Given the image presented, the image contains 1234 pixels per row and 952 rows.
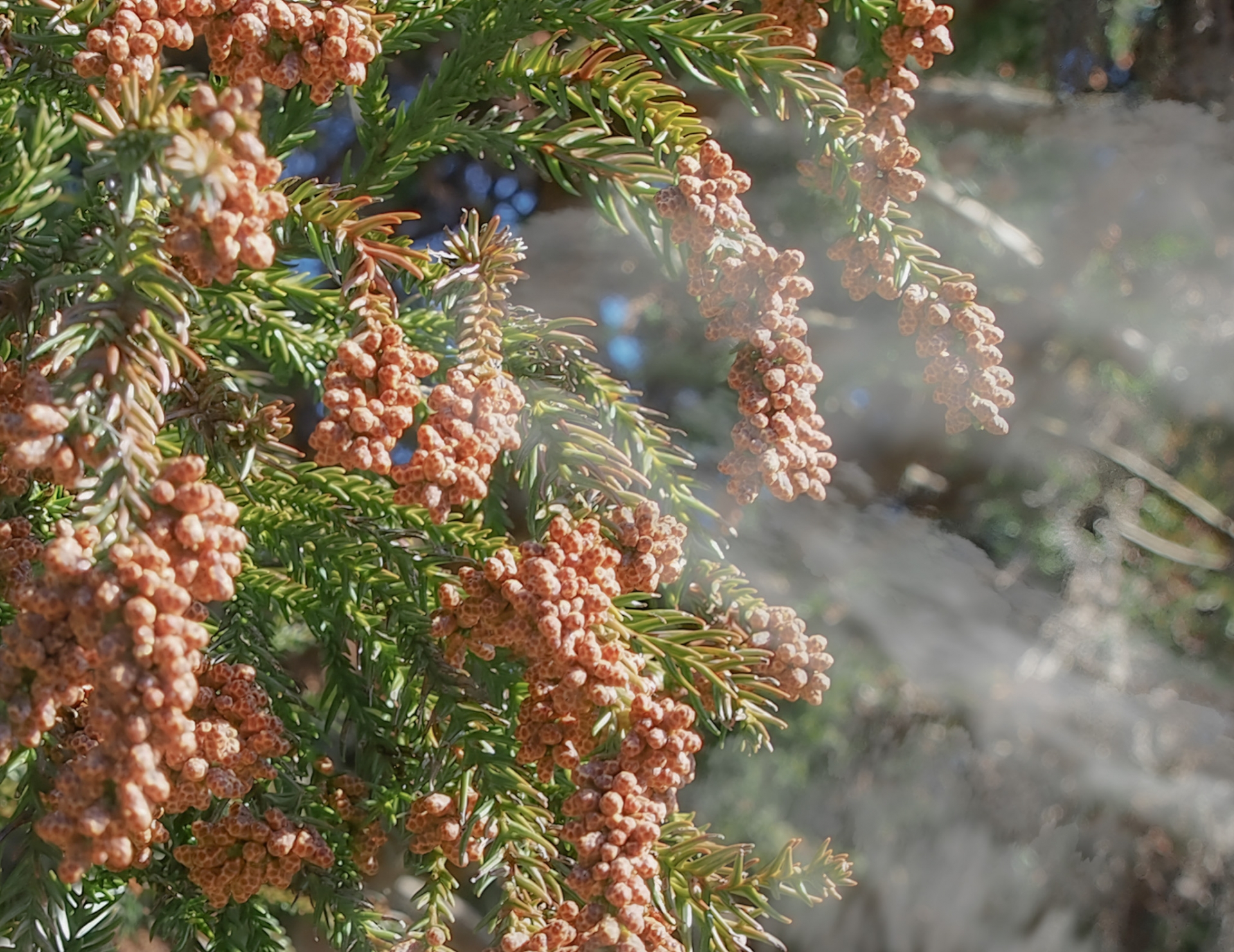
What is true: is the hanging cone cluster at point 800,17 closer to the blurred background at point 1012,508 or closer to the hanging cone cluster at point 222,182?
the hanging cone cluster at point 222,182

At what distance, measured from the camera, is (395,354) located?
0.42m

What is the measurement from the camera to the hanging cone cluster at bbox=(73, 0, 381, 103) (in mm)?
440

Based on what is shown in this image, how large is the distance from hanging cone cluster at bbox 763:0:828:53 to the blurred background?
891 millimetres

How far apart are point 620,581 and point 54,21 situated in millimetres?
372

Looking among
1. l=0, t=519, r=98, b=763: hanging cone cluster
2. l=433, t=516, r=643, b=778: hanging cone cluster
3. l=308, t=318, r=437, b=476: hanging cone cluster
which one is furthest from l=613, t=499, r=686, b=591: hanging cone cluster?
l=0, t=519, r=98, b=763: hanging cone cluster

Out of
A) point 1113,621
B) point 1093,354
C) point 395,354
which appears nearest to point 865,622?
point 1113,621

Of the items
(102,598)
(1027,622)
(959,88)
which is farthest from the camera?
(1027,622)

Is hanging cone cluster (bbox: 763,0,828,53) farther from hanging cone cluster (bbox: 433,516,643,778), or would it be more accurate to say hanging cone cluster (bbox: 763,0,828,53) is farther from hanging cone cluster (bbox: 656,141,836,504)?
hanging cone cluster (bbox: 433,516,643,778)

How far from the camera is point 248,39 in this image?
44 cm

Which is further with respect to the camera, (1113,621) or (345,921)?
(1113,621)

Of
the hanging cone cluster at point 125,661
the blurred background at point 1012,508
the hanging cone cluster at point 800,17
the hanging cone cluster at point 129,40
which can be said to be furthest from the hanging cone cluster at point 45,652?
the blurred background at point 1012,508

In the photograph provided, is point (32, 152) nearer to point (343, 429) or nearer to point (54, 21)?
point (54, 21)

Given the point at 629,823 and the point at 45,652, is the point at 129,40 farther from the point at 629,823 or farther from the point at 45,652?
the point at 629,823

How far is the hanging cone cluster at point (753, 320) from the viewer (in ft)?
Result: 1.66
